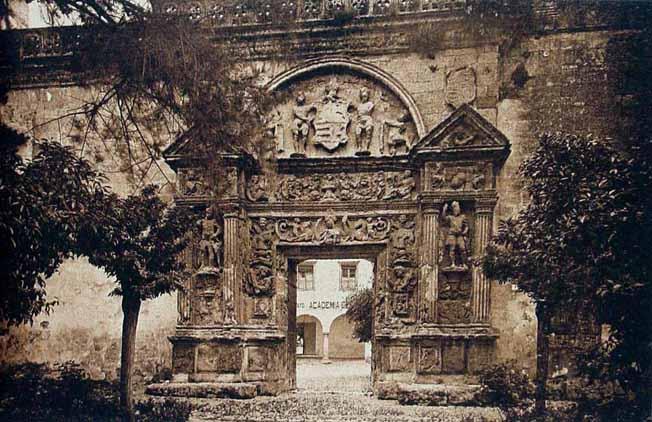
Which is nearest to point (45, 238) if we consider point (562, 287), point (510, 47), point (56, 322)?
point (56, 322)

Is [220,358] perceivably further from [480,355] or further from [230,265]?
[480,355]

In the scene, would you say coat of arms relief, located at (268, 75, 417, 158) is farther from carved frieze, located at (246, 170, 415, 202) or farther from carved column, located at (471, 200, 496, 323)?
carved column, located at (471, 200, 496, 323)

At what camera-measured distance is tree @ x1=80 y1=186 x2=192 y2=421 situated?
7.92m

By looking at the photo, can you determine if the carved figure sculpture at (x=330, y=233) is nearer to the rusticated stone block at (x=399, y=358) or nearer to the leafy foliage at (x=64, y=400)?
the rusticated stone block at (x=399, y=358)

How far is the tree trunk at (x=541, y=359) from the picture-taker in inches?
329

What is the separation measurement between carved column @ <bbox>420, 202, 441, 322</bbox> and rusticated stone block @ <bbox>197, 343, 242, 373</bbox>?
7.91ft

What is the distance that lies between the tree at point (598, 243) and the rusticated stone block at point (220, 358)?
381 centimetres

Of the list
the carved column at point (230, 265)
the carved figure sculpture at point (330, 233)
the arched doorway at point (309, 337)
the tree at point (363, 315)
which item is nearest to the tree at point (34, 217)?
the carved column at point (230, 265)

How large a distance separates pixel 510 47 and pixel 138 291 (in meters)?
5.44

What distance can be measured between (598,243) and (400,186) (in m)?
3.59

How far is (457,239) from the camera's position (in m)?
9.59

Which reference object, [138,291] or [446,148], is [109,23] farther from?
[446,148]

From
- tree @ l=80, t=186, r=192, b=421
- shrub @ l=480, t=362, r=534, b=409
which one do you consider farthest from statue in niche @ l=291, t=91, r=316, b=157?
shrub @ l=480, t=362, r=534, b=409

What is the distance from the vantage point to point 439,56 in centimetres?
991
